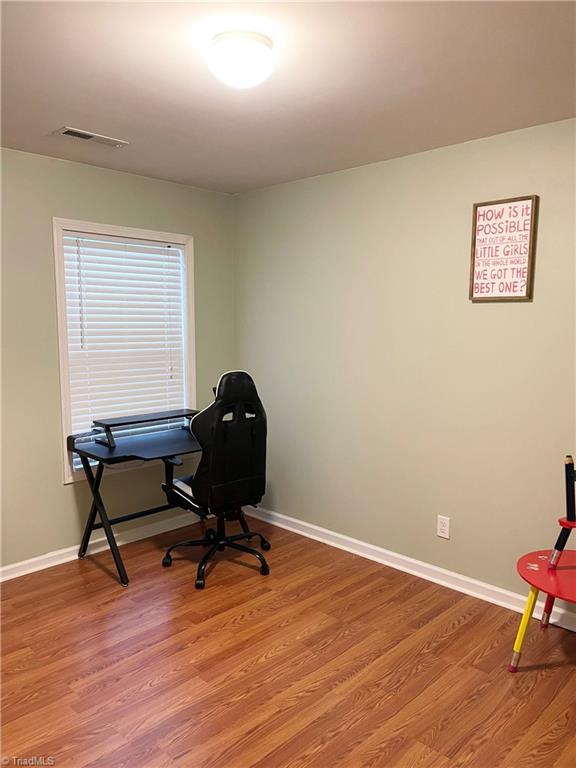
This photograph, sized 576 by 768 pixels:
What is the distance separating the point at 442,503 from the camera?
122 inches

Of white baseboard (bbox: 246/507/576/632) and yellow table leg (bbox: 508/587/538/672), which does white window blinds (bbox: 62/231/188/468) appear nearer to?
white baseboard (bbox: 246/507/576/632)

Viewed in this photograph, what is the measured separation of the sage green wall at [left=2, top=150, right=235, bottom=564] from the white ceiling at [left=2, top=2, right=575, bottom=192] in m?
0.21

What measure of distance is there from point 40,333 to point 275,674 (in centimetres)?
223

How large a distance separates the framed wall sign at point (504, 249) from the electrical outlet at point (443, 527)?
1229mm

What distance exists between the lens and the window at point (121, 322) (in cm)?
335

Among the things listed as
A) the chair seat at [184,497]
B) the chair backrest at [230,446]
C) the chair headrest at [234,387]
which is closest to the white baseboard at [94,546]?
the chair seat at [184,497]

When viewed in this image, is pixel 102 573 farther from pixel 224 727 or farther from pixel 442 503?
pixel 442 503

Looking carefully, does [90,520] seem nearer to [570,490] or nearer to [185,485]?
[185,485]

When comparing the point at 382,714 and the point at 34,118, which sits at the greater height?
the point at 34,118

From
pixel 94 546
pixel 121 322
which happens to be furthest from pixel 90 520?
pixel 121 322

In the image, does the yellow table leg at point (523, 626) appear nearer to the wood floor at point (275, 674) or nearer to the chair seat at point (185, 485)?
the wood floor at point (275, 674)

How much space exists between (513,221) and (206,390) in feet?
7.88

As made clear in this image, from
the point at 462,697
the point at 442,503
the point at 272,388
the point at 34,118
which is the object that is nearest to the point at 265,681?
the point at 462,697

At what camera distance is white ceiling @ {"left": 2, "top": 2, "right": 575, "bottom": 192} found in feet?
5.41
